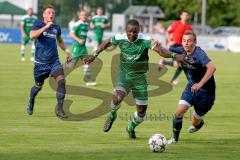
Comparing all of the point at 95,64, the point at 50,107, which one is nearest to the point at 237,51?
the point at 95,64

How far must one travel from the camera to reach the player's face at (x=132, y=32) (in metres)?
12.9

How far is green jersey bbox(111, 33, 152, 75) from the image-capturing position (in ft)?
42.8

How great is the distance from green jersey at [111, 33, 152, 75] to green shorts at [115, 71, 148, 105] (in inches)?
3.5

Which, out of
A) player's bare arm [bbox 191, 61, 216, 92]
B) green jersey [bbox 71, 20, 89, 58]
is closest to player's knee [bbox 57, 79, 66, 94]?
player's bare arm [bbox 191, 61, 216, 92]

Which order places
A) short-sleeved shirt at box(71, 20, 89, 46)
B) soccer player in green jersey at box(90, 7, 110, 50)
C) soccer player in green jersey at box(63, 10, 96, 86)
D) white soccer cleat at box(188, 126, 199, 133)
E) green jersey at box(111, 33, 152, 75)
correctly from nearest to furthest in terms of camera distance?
green jersey at box(111, 33, 152, 75) < white soccer cleat at box(188, 126, 199, 133) < soccer player in green jersey at box(63, 10, 96, 86) < short-sleeved shirt at box(71, 20, 89, 46) < soccer player in green jersey at box(90, 7, 110, 50)

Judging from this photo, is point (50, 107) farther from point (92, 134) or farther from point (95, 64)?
point (95, 64)

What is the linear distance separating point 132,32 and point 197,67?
123cm

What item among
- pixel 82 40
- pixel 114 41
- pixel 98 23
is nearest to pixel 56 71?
pixel 114 41

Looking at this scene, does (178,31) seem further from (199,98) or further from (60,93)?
(199,98)

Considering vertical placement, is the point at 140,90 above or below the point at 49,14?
below

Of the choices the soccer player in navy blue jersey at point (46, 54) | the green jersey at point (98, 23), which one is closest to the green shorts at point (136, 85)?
the soccer player in navy blue jersey at point (46, 54)

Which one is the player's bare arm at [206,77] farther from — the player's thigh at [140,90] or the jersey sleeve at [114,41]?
the jersey sleeve at [114,41]

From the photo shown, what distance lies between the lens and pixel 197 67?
495 inches

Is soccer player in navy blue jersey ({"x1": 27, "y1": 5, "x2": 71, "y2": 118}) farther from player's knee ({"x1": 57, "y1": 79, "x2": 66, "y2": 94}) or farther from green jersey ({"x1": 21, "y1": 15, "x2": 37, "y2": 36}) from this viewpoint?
green jersey ({"x1": 21, "y1": 15, "x2": 37, "y2": 36})
